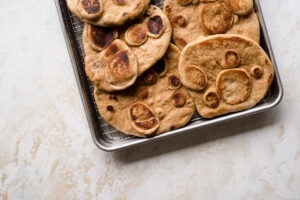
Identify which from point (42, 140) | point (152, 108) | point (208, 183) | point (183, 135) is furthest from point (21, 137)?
point (208, 183)

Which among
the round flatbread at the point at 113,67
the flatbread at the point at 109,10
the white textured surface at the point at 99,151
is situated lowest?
the white textured surface at the point at 99,151

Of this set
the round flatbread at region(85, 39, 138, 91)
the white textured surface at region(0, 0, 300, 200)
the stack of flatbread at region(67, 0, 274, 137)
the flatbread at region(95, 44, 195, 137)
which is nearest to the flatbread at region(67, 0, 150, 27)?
the stack of flatbread at region(67, 0, 274, 137)

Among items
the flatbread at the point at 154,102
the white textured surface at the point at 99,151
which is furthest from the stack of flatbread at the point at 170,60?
the white textured surface at the point at 99,151

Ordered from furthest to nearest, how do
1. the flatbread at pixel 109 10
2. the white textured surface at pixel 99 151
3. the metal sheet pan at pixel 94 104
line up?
the white textured surface at pixel 99 151
the metal sheet pan at pixel 94 104
the flatbread at pixel 109 10

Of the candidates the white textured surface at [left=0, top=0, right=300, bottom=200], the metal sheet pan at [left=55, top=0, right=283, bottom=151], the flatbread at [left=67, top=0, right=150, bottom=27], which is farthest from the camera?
the white textured surface at [left=0, top=0, right=300, bottom=200]

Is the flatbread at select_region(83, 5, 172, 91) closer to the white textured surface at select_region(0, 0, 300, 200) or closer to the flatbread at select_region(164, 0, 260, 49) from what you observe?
the flatbread at select_region(164, 0, 260, 49)

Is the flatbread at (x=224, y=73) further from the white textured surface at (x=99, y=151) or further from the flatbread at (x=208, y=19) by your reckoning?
the white textured surface at (x=99, y=151)

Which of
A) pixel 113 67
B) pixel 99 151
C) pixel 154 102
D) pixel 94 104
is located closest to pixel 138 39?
pixel 113 67
